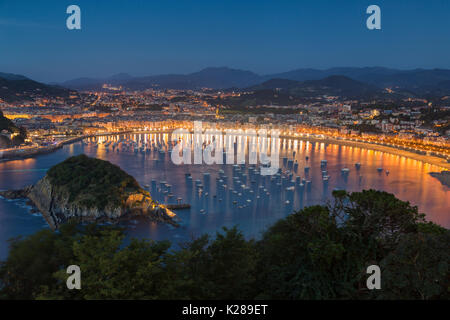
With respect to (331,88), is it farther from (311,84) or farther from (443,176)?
(443,176)

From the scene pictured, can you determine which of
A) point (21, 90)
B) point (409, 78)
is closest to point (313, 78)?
point (409, 78)

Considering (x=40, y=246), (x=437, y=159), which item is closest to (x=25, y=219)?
(x=40, y=246)

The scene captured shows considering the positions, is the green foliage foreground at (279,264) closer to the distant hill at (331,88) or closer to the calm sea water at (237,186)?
the calm sea water at (237,186)

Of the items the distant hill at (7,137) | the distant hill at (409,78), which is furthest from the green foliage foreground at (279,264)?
the distant hill at (409,78)

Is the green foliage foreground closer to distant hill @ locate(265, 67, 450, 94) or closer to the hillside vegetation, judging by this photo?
the hillside vegetation

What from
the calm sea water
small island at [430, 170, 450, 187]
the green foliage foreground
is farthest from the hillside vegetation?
small island at [430, 170, 450, 187]

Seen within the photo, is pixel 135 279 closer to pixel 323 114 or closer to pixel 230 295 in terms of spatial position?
pixel 230 295
